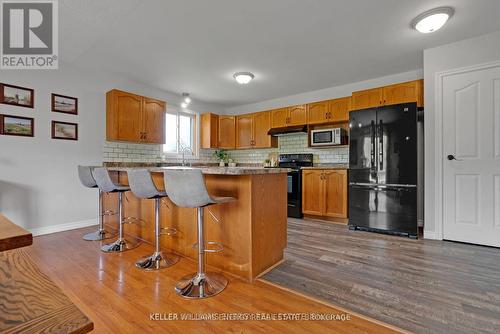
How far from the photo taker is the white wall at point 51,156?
9.99ft

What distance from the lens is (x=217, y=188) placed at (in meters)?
2.18

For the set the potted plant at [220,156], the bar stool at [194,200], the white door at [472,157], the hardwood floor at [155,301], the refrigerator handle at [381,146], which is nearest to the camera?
the hardwood floor at [155,301]

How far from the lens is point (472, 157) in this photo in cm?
288

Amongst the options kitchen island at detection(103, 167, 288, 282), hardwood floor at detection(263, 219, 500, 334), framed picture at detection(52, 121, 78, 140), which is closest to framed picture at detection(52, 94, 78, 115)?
framed picture at detection(52, 121, 78, 140)

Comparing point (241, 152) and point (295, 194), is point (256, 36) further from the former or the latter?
point (241, 152)

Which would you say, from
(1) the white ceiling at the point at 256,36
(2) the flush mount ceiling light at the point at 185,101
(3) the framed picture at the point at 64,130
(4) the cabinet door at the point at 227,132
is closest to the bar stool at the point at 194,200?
(1) the white ceiling at the point at 256,36

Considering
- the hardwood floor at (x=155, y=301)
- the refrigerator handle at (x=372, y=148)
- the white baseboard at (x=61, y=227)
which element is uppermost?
the refrigerator handle at (x=372, y=148)

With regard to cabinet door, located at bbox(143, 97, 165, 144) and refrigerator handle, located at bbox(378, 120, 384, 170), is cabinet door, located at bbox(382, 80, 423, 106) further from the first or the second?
cabinet door, located at bbox(143, 97, 165, 144)

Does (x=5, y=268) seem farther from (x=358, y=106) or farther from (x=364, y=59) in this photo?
(x=358, y=106)

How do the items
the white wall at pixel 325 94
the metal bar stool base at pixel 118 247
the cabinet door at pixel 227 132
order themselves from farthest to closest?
the cabinet door at pixel 227 132 → the white wall at pixel 325 94 → the metal bar stool base at pixel 118 247

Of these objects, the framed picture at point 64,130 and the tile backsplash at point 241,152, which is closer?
the framed picture at point 64,130

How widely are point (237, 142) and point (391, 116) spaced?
332 cm

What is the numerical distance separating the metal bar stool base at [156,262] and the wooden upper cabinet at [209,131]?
11.4 feet

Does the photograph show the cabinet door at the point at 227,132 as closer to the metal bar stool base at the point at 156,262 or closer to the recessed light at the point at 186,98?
the recessed light at the point at 186,98
